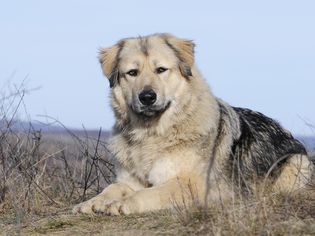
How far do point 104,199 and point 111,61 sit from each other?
5.98ft

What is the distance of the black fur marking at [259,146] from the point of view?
7578 mm

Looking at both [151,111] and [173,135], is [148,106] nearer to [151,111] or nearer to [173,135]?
[151,111]

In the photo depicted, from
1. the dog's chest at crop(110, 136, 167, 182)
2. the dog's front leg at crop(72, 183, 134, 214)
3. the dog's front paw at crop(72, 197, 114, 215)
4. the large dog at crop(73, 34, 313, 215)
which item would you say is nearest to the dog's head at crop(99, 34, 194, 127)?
the large dog at crop(73, 34, 313, 215)

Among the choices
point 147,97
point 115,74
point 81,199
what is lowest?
point 81,199

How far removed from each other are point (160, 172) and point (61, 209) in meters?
1.25

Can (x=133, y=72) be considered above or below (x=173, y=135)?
above

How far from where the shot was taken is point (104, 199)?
6.71m

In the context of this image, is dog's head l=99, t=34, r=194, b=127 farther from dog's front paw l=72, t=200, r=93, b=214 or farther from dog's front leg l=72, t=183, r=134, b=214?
dog's front paw l=72, t=200, r=93, b=214

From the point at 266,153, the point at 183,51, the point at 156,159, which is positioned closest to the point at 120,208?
the point at 156,159

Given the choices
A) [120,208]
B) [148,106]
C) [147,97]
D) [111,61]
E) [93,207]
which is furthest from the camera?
[111,61]

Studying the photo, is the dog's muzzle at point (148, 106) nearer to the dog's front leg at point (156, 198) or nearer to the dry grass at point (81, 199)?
the dog's front leg at point (156, 198)

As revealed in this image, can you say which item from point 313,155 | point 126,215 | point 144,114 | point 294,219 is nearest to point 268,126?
point 313,155

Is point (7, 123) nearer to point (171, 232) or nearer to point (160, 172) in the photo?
point (160, 172)

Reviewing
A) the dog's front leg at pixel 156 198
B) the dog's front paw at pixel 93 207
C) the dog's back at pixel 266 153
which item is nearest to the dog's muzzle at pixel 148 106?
the dog's front leg at pixel 156 198
